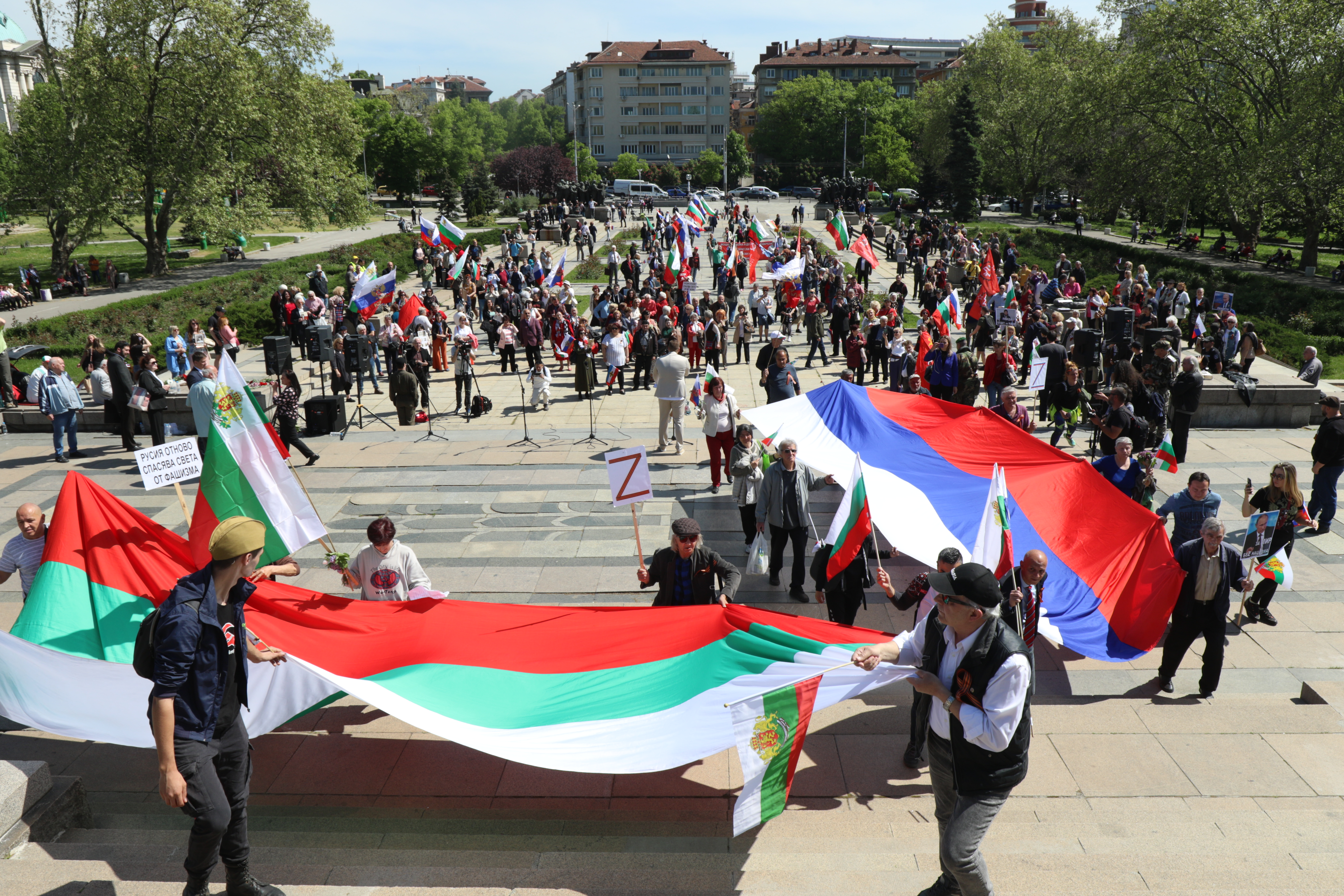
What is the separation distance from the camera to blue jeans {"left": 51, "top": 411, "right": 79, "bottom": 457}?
1655cm

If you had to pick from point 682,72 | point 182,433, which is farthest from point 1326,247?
point 682,72

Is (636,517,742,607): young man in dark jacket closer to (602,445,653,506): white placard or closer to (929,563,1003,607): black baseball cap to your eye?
(602,445,653,506): white placard

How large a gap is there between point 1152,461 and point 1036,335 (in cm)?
1075

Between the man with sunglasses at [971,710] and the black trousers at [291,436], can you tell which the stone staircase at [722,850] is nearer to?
Answer: the man with sunglasses at [971,710]

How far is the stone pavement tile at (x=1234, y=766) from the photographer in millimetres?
6348

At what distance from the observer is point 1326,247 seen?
53.4 meters

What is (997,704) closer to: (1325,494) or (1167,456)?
(1167,456)

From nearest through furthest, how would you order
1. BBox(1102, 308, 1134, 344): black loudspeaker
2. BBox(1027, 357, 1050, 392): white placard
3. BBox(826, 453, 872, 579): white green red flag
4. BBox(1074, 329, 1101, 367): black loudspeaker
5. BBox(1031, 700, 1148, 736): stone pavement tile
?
1. BBox(1031, 700, 1148, 736): stone pavement tile
2. BBox(826, 453, 872, 579): white green red flag
3. BBox(1027, 357, 1050, 392): white placard
4. BBox(1074, 329, 1101, 367): black loudspeaker
5. BBox(1102, 308, 1134, 344): black loudspeaker

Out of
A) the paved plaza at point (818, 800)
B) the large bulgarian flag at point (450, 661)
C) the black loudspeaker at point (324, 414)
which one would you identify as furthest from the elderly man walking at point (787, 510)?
the black loudspeaker at point (324, 414)

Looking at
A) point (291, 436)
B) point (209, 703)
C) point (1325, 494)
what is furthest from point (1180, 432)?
point (209, 703)

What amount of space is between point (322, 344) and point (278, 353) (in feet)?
7.01

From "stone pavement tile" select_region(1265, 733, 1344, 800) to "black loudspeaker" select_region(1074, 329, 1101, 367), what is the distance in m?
13.3

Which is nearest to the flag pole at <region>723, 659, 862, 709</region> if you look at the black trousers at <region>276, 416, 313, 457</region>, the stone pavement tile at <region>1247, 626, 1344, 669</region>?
the stone pavement tile at <region>1247, 626, 1344, 669</region>

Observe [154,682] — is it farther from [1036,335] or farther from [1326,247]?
[1326,247]
